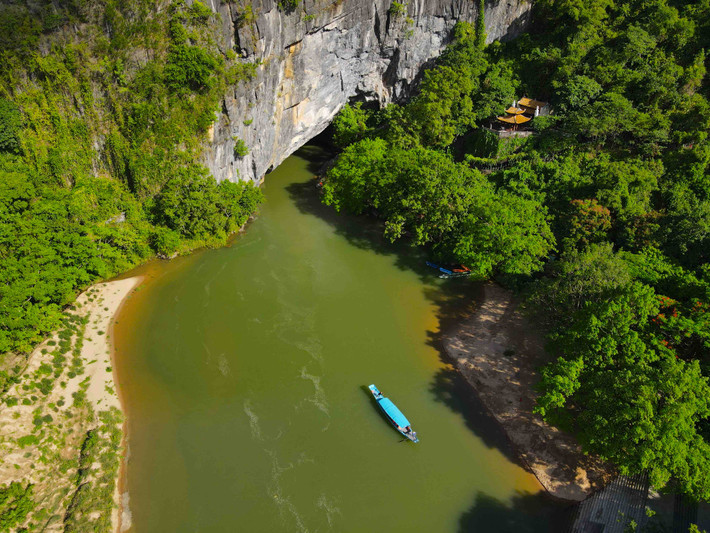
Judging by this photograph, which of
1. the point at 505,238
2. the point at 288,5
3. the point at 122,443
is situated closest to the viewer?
the point at 122,443

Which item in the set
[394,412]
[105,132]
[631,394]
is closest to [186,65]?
[105,132]

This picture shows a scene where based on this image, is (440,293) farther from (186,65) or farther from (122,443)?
(186,65)

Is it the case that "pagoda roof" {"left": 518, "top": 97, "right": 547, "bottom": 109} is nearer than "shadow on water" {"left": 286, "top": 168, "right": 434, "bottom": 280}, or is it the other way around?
"shadow on water" {"left": 286, "top": 168, "right": 434, "bottom": 280}

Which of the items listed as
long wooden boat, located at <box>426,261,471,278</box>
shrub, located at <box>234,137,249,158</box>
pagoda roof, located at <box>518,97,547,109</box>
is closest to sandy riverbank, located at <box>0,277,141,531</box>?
shrub, located at <box>234,137,249,158</box>

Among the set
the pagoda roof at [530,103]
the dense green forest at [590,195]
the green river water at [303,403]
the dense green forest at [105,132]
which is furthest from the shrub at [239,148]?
the pagoda roof at [530,103]

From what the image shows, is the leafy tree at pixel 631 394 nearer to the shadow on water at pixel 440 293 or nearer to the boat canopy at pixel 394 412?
the shadow on water at pixel 440 293

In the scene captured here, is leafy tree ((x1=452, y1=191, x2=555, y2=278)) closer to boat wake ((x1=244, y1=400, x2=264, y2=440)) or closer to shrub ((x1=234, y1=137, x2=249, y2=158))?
boat wake ((x1=244, y1=400, x2=264, y2=440))
